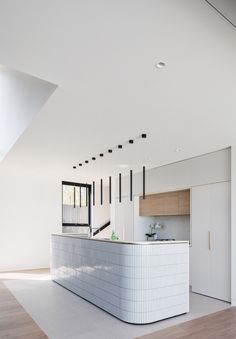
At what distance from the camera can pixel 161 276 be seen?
13.4ft

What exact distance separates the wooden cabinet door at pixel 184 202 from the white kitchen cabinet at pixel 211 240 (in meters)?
0.59

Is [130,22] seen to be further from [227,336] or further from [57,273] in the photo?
[57,273]

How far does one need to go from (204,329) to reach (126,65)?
11.1 feet

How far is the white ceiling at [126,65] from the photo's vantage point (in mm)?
1962

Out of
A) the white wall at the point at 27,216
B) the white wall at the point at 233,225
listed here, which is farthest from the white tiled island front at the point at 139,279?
the white wall at the point at 27,216

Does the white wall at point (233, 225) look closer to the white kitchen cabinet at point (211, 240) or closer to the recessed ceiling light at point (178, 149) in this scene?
the white kitchen cabinet at point (211, 240)

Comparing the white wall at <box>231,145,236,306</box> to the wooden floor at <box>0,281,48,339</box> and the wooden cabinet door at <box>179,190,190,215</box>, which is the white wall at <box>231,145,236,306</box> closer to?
the wooden cabinet door at <box>179,190,190,215</box>

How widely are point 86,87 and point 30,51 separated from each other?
30.4 inches

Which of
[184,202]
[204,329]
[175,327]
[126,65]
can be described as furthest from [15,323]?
[184,202]

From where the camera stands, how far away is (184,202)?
6707 millimetres

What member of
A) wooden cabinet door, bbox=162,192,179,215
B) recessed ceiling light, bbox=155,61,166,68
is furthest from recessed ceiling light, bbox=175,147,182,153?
recessed ceiling light, bbox=155,61,166,68

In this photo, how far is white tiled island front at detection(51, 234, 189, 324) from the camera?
12.8 feet

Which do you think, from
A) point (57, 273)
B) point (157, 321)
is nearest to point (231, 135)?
point (157, 321)

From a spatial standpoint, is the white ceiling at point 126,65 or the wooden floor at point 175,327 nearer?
the white ceiling at point 126,65
